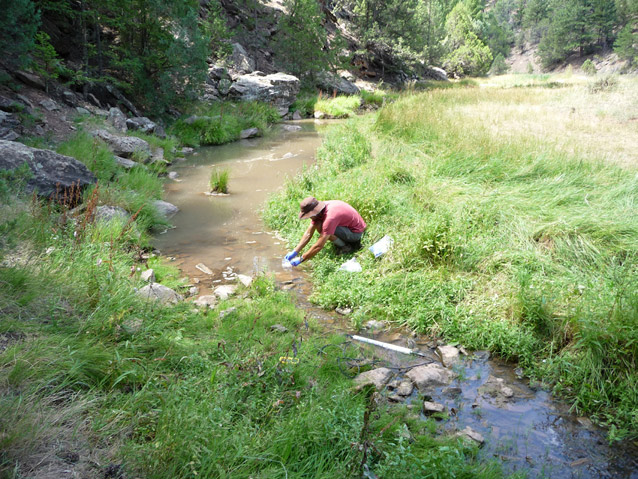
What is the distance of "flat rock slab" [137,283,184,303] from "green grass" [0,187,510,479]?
0.20 meters

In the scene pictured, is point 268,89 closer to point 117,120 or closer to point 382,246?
point 117,120

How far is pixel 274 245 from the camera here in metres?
6.81

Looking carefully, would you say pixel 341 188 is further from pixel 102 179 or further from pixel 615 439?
pixel 615 439

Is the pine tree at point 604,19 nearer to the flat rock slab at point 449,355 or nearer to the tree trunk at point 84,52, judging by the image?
the tree trunk at point 84,52

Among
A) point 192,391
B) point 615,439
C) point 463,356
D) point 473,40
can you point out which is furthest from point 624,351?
point 473,40

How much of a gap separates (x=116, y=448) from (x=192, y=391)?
1.81 ft

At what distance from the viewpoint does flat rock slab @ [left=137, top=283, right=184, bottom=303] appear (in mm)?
4021

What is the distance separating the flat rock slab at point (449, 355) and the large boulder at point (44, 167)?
17.4 ft

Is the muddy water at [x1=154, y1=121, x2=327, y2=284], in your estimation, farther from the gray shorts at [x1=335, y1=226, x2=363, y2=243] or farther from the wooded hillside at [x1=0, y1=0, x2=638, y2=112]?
the wooded hillside at [x1=0, y1=0, x2=638, y2=112]

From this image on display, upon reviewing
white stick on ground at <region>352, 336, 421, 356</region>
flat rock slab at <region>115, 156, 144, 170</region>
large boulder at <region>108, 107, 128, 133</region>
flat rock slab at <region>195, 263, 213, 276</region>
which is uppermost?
large boulder at <region>108, 107, 128, 133</region>

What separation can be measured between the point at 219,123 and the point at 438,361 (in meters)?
13.4

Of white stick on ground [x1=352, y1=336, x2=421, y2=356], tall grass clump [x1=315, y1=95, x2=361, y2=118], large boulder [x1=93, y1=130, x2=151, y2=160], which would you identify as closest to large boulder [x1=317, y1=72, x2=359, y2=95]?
tall grass clump [x1=315, y1=95, x2=361, y2=118]

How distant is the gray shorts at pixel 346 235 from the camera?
5.88 metres

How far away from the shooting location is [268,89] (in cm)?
2028
